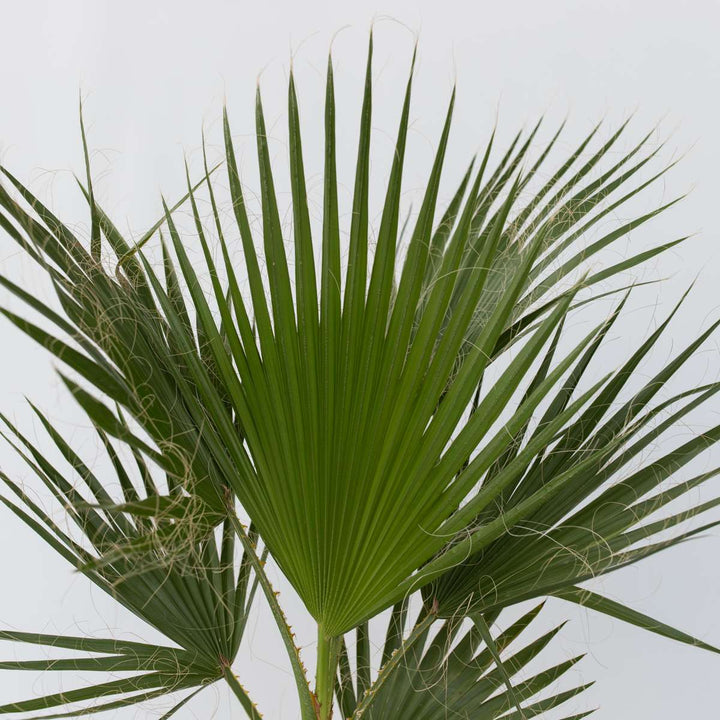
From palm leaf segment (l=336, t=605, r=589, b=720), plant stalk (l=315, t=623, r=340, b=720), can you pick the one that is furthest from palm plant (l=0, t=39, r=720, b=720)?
palm leaf segment (l=336, t=605, r=589, b=720)

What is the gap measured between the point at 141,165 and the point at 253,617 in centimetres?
122

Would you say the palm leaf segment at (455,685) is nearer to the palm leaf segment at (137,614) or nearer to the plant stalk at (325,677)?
the plant stalk at (325,677)

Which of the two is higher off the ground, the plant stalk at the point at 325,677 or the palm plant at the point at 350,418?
the palm plant at the point at 350,418

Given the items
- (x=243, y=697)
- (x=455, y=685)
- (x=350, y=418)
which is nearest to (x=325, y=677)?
(x=243, y=697)

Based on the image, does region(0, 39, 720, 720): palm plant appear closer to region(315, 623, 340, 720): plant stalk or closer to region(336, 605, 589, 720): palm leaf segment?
region(315, 623, 340, 720): plant stalk

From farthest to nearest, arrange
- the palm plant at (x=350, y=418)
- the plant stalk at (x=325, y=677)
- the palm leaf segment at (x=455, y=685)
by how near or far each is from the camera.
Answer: the palm leaf segment at (x=455, y=685), the plant stalk at (x=325, y=677), the palm plant at (x=350, y=418)

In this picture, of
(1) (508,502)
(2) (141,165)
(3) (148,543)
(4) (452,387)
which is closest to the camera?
(3) (148,543)

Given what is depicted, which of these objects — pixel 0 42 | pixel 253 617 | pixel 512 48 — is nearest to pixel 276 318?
pixel 253 617

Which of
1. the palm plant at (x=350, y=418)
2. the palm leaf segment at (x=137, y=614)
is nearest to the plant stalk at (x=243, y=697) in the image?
the palm plant at (x=350, y=418)

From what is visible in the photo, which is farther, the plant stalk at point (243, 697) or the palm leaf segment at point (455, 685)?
the palm leaf segment at point (455, 685)

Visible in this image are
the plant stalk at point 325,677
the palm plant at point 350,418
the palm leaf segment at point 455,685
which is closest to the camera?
the palm plant at point 350,418

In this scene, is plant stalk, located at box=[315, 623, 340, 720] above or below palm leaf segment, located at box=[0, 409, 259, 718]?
below

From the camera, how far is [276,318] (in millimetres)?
1024

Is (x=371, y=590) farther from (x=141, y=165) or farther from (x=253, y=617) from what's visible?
(x=141, y=165)
